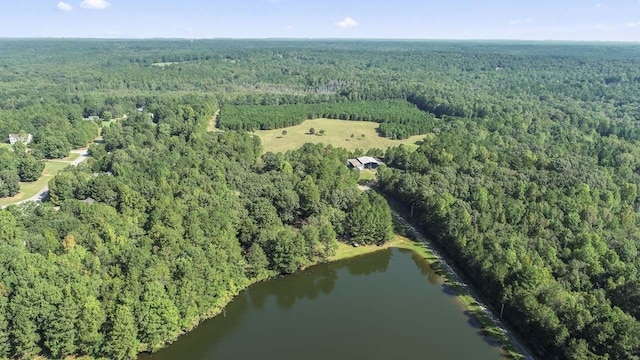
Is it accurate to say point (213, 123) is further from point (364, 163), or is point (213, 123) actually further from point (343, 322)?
point (343, 322)

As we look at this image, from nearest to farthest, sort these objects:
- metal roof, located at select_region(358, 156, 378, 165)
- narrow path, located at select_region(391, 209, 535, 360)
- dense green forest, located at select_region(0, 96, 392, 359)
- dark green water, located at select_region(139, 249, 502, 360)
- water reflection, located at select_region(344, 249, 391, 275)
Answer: dense green forest, located at select_region(0, 96, 392, 359) < narrow path, located at select_region(391, 209, 535, 360) < dark green water, located at select_region(139, 249, 502, 360) < water reflection, located at select_region(344, 249, 391, 275) < metal roof, located at select_region(358, 156, 378, 165)

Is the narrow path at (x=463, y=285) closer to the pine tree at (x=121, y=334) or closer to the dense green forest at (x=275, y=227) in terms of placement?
the dense green forest at (x=275, y=227)

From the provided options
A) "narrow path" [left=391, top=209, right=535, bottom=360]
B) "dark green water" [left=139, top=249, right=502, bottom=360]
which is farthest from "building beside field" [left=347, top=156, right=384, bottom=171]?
"dark green water" [left=139, top=249, right=502, bottom=360]

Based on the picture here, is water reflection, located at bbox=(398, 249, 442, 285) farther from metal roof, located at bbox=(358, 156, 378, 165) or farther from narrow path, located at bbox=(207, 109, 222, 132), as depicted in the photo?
narrow path, located at bbox=(207, 109, 222, 132)

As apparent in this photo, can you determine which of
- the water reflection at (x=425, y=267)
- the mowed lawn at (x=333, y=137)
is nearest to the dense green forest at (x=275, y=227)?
the water reflection at (x=425, y=267)

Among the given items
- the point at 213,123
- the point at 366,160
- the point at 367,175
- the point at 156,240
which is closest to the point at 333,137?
the point at 366,160

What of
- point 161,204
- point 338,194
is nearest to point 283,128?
point 338,194
